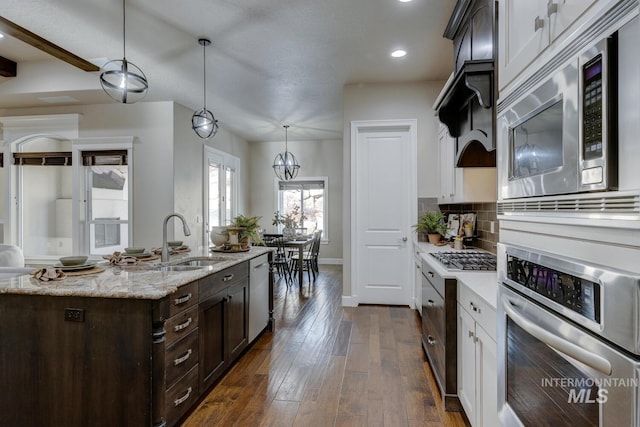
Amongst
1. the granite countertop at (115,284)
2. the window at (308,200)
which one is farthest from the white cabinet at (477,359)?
the window at (308,200)

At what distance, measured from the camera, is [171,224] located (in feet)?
16.7

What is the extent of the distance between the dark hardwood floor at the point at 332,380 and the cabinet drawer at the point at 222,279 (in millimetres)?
729

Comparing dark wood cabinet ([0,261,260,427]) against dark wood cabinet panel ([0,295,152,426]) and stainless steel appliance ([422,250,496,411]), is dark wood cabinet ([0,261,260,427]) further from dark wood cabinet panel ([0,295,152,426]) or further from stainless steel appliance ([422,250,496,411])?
stainless steel appliance ([422,250,496,411])

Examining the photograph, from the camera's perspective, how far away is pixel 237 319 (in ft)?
9.22

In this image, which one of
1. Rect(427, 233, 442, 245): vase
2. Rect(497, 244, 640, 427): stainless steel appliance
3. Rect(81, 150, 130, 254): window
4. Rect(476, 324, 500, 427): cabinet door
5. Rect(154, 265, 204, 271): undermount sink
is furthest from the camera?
Rect(81, 150, 130, 254): window

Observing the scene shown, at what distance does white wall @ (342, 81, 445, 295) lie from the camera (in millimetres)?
4348

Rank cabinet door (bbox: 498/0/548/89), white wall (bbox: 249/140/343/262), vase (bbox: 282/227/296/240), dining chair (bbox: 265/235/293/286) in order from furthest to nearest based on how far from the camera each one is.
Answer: white wall (bbox: 249/140/343/262) < vase (bbox: 282/227/296/240) < dining chair (bbox: 265/235/293/286) < cabinet door (bbox: 498/0/548/89)

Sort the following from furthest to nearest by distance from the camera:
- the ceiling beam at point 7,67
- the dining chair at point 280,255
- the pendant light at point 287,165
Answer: the pendant light at point 287,165
the dining chair at point 280,255
the ceiling beam at point 7,67

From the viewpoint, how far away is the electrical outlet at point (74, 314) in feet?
5.95

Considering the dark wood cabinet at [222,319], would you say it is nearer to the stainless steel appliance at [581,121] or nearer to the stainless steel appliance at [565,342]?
the stainless steel appliance at [565,342]

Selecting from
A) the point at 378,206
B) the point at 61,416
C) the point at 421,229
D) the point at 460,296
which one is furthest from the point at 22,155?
the point at 460,296

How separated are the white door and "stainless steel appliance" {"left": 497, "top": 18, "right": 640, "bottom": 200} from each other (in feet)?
11.2

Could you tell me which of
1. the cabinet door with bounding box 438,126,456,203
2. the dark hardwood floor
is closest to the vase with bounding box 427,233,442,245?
the cabinet door with bounding box 438,126,456,203

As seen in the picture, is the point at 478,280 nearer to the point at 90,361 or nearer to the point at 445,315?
the point at 445,315
